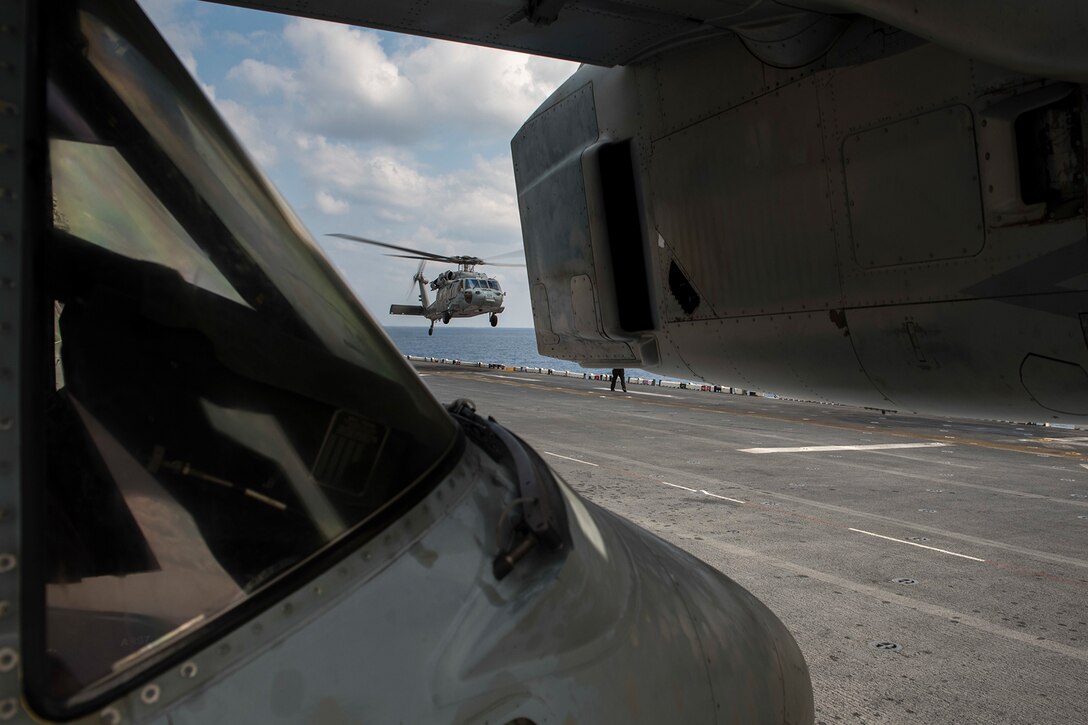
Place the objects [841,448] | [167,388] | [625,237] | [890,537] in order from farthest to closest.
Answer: [841,448] < [890,537] < [625,237] < [167,388]

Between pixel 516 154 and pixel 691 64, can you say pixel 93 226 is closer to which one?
pixel 691 64

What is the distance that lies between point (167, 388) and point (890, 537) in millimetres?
9927

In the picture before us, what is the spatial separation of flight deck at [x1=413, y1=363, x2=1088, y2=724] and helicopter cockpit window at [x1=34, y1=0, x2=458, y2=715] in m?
4.51

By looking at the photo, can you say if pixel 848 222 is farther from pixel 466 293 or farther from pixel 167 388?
pixel 466 293

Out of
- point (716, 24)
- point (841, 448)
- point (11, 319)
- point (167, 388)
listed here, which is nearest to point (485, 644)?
point (167, 388)

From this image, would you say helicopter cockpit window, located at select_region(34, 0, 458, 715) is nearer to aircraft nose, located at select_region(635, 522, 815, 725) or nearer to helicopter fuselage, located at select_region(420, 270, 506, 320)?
aircraft nose, located at select_region(635, 522, 815, 725)

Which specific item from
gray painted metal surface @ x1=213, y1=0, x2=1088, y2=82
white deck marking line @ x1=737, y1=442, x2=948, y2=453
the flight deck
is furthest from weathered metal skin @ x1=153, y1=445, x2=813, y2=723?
white deck marking line @ x1=737, y1=442, x2=948, y2=453

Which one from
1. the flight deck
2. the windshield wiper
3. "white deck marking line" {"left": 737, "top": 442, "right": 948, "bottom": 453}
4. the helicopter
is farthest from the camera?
the helicopter

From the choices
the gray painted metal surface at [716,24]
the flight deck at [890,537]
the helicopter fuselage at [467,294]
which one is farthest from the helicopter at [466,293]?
the gray painted metal surface at [716,24]

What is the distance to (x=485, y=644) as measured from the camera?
1.86 meters

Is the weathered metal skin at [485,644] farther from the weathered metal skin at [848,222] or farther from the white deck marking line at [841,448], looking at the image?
the white deck marking line at [841,448]

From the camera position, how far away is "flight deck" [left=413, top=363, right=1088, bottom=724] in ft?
18.6

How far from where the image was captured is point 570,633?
2.04m

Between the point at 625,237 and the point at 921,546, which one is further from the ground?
the point at 625,237
